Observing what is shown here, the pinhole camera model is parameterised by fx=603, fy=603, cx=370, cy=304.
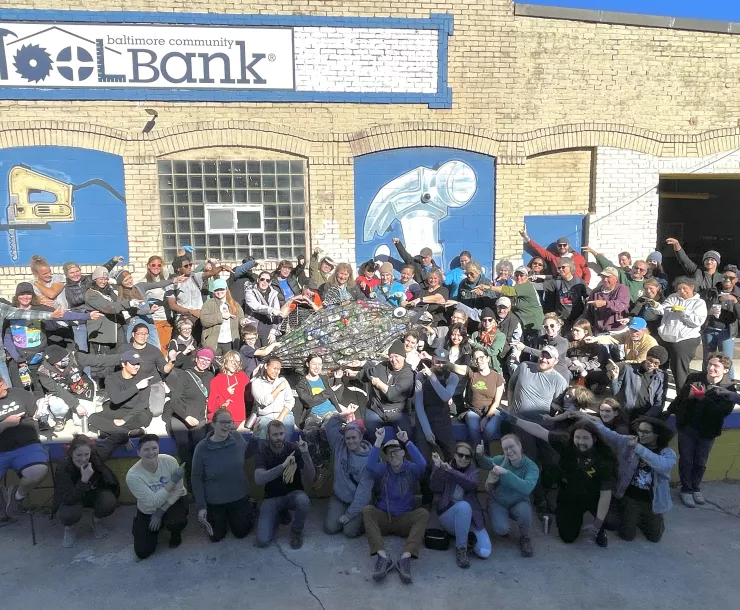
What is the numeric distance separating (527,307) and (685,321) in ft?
6.23

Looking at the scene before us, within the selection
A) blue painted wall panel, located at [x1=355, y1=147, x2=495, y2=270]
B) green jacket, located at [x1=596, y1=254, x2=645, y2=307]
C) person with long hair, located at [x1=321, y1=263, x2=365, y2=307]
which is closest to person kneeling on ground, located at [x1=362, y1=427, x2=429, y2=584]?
person with long hair, located at [x1=321, y1=263, x2=365, y2=307]

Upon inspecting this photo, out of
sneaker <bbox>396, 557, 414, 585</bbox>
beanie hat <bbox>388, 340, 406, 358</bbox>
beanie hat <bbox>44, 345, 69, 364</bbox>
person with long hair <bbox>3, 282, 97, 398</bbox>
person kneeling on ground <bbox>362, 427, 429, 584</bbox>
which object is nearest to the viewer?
sneaker <bbox>396, 557, 414, 585</bbox>

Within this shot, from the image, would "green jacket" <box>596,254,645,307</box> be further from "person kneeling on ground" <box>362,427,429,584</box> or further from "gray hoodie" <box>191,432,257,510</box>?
"gray hoodie" <box>191,432,257,510</box>

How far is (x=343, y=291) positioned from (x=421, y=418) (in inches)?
105

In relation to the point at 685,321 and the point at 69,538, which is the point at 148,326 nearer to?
the point at 69,538

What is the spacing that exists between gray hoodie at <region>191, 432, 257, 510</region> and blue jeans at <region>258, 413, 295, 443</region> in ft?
1.30

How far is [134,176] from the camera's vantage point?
10367 mm

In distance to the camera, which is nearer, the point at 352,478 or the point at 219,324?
the point at 352,478

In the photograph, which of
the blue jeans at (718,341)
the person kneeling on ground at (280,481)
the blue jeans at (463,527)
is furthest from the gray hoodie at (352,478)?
the blue jeans at (718,341)

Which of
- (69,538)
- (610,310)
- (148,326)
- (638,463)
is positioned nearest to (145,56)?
(148,326)

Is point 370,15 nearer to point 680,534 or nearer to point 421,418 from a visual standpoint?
point 421,418

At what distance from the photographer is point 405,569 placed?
5.05m

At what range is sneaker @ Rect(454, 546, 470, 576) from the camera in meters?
5.21

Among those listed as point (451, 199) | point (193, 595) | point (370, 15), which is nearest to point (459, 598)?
point (193, 595)
